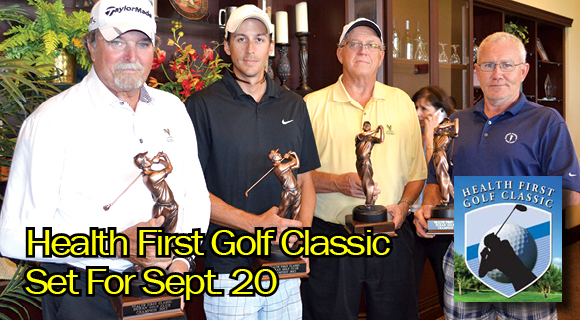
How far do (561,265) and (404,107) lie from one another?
3.45 ft

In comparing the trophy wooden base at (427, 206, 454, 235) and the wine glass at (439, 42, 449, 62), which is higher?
the wine glass at (439, 42, 449, 62)

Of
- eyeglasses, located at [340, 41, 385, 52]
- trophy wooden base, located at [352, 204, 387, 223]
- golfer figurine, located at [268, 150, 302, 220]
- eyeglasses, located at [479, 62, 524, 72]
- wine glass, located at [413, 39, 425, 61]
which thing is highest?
wine glass, located at [413, 39, 425, 61]

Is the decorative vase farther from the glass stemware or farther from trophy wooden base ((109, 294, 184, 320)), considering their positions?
the glass stemware

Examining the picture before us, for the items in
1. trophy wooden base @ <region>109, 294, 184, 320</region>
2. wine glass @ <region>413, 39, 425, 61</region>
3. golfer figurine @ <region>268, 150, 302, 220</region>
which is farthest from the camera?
wine glass @ <region>413, 39, 425, 61</region>

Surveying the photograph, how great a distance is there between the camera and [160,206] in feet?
4.68

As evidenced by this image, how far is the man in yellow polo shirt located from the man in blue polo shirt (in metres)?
0.21

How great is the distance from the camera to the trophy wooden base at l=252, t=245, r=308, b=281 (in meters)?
1.74

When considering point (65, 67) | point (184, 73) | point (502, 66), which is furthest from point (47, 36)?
point (502, 66)

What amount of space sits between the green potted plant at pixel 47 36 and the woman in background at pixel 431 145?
1.70 meters

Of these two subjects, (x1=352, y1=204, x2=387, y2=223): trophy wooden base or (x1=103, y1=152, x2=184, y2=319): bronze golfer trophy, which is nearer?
(x1=103, y1=152, x2=184, y2=319): bronze golfer trophy

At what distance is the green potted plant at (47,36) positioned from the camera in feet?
6.43

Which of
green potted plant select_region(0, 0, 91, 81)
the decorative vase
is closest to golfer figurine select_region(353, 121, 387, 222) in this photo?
green potted plant select_region(0, 0, 91, 81)

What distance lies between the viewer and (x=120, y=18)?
4.87 feet

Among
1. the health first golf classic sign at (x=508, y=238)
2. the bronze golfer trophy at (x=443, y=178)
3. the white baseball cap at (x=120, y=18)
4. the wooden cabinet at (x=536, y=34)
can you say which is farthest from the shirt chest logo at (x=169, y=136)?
the wooden cabinet at (x=536, y=34)
